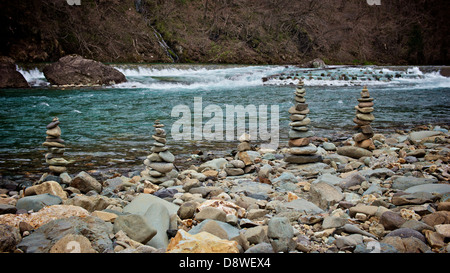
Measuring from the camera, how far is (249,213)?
3.53m

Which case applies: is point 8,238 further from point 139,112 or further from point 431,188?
point 139,112

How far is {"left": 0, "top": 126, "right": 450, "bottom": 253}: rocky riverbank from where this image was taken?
2.66m

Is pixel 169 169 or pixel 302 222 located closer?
pixel 302 222

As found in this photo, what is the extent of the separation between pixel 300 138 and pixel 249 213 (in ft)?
9.81

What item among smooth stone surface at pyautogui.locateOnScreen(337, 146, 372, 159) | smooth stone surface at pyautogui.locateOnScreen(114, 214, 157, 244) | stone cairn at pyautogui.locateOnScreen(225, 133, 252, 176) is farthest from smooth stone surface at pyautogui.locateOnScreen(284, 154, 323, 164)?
smooth stone surface at pyautogui.locateOnScreen(114, 214, 157, 244)

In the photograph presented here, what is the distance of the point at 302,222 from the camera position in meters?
3.31

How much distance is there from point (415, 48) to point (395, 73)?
31.6 metres

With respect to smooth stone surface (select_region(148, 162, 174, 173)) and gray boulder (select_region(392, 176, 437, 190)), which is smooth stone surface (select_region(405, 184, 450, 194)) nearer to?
gray boulder (select_region(392, 176, 437, 190))

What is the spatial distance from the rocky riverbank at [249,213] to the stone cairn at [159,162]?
17 cm

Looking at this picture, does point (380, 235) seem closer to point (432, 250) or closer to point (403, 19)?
point (432, 250)

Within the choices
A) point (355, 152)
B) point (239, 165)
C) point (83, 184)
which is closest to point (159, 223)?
point (83, 184)

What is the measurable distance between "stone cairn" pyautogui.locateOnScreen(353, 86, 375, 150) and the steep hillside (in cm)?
3411

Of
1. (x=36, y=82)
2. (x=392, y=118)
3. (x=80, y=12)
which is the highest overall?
(x=80, y=12)
